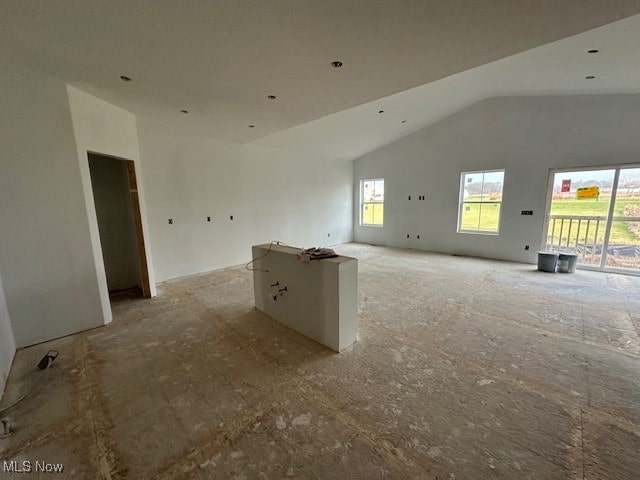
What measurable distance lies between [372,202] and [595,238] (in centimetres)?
509

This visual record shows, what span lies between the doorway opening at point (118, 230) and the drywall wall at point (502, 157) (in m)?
6.30

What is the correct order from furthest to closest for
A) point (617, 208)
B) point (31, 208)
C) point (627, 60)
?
point (617, 208), point (627, 60), point (31, 208)

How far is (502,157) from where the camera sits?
224 inches

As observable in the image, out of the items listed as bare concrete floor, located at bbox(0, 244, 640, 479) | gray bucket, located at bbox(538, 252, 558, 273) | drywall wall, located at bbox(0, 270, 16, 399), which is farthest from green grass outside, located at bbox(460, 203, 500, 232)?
drywall wall, located at bbox(0, 270, 16, 399)

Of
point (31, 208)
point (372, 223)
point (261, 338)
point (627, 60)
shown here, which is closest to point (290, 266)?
point (261, 338)

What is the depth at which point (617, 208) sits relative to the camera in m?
4.65

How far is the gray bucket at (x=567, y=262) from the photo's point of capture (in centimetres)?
488

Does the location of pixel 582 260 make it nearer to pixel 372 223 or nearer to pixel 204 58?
pixel 372 223

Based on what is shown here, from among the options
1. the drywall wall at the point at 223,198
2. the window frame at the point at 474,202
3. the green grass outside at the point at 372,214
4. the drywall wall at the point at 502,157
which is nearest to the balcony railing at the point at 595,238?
the drywall wall at the point at 502,157

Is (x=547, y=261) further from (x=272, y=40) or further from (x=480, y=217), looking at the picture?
(x=272, y=40)

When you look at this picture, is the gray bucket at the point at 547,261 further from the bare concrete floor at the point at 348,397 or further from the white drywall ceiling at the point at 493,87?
the white drywall ceiling at the point at 493,87

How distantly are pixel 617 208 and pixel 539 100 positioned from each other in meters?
2.48

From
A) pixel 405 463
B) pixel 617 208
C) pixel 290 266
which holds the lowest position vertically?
pixel 405 463

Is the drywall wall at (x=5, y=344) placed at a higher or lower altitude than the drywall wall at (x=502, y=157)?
lower
